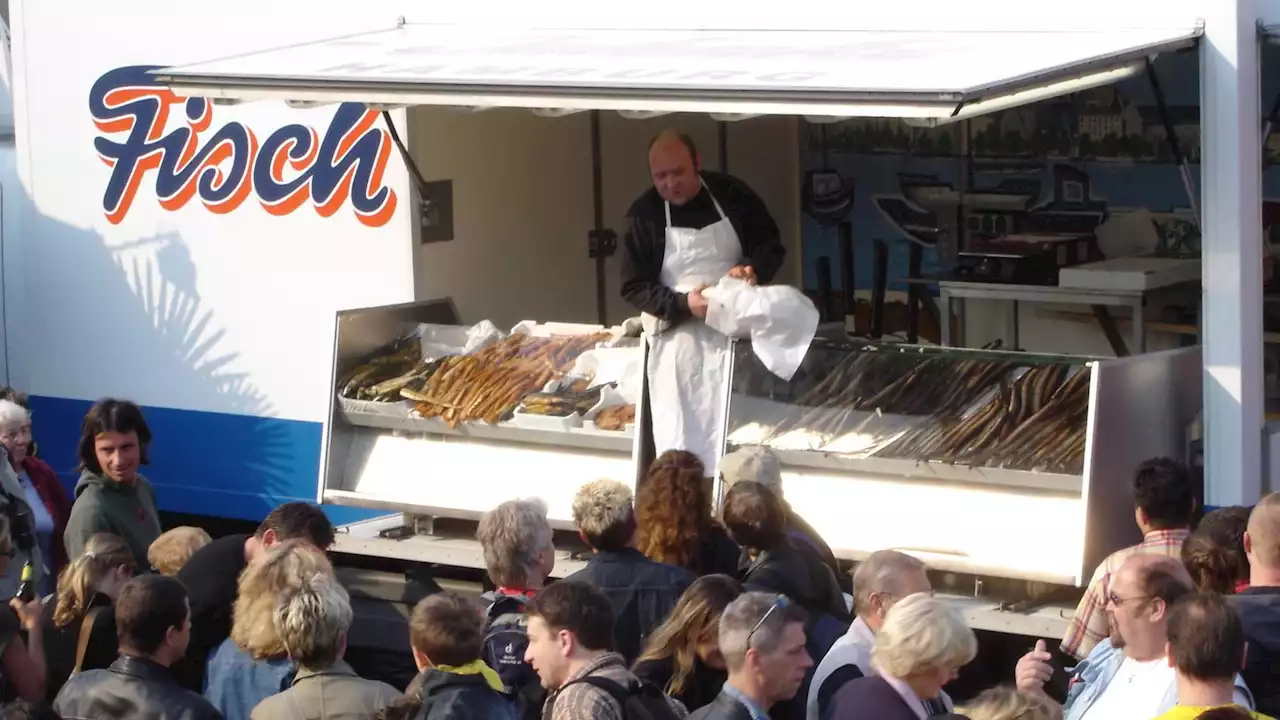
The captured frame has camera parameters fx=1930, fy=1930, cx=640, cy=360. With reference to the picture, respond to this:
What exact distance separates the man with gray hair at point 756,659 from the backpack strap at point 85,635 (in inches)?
70.8

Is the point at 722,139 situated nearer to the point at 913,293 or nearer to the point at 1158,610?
the point at 913,293

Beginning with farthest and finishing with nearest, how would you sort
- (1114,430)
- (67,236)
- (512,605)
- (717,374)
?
(67,236)
(717,374)
(1114,430)
(512,605)

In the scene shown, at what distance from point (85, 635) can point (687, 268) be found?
8.91 feet

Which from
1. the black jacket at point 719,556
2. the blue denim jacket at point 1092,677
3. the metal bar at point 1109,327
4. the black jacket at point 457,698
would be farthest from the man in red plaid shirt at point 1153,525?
the metal bar at point 1109,327

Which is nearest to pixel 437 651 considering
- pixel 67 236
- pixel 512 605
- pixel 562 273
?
pixel 512 605

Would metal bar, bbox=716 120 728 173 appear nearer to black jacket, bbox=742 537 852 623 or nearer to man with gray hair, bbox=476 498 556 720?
black jacket, bbox=742 537 852 623

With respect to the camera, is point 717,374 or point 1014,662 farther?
point 717,374

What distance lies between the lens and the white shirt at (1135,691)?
4379mm

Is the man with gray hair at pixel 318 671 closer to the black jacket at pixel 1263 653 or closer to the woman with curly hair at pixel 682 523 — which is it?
the woman with curly hair at pixel 682 523

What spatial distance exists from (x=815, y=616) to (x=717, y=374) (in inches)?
71.2

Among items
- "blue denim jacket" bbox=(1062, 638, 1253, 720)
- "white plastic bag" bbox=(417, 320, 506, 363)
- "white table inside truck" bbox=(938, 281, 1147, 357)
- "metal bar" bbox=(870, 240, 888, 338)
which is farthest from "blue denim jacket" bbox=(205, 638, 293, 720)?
"metal bar" bbox=(870, 240, 888, 338)

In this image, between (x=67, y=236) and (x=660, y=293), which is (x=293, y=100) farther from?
(x=67, y=236)

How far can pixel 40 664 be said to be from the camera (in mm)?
5219

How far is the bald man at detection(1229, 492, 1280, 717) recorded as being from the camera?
4531mm
